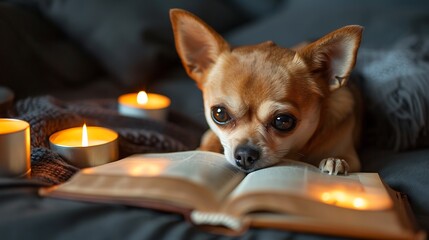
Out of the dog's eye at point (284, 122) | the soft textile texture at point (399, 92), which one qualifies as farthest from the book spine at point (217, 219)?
the soft textile texture at point (399, 92)

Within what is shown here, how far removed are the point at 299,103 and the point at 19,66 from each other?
3.63 feet

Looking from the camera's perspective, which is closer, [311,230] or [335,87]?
[311,230]

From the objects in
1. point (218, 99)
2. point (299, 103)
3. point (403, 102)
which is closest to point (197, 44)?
point (218, 99)

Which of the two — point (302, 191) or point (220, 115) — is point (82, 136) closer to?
point (220, 115)

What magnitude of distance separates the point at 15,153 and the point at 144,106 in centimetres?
71

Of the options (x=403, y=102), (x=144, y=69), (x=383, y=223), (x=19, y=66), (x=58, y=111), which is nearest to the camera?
(x=383, y=223)

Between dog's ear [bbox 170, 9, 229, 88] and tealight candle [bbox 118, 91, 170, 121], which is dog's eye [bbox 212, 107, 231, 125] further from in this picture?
tealight candle [bbox 118, 91, 170, 121]

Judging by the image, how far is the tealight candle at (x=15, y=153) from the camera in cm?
108

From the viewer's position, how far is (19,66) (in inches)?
73.6

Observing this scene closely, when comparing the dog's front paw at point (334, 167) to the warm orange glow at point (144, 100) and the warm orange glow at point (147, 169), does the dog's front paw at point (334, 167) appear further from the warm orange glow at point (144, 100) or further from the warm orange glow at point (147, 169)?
the warm orange glow at point (144, 100)

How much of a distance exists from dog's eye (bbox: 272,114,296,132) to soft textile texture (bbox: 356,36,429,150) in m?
0.44

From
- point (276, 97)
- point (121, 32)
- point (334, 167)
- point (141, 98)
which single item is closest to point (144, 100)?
point (141, 98)

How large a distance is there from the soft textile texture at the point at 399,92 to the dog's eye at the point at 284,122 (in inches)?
17.3

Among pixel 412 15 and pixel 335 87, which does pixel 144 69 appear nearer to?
pixel 335 87
